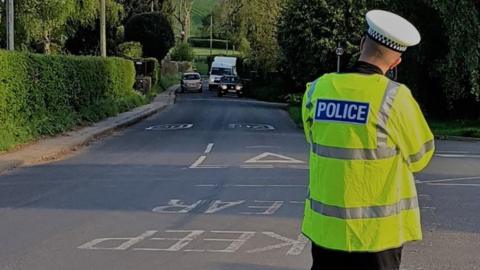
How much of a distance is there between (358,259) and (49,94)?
21.0 m

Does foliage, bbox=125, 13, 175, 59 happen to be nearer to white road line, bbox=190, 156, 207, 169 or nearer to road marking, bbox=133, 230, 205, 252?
white road line, bbox=190, 156, 207, 169

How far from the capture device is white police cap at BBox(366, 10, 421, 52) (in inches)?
151

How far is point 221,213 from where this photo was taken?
10.7m

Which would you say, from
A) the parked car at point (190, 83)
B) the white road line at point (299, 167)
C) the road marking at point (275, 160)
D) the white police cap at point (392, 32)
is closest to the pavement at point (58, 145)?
the road marking at point (275, 160)

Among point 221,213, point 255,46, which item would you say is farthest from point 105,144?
point 255,46

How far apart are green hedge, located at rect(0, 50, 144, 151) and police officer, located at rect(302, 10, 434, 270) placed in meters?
16.0

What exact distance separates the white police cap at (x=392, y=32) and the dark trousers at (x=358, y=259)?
98 centimetres

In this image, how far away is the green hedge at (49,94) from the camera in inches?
785

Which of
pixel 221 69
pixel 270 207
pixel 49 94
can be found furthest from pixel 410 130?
pixel 221 69

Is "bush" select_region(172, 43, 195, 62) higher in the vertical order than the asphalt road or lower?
lower

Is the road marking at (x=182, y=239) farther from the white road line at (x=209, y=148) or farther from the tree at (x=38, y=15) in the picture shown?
the tree at (x=38, y=15)

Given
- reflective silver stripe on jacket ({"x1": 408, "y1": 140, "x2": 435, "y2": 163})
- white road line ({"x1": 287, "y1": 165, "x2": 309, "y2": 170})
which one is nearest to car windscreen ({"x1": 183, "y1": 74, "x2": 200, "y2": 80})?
white road line ({"x1": 287, "y1": 165, "x2": 309, "y2": 170})

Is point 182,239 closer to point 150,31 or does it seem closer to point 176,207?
point 176,207

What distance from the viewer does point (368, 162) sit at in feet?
12.7
